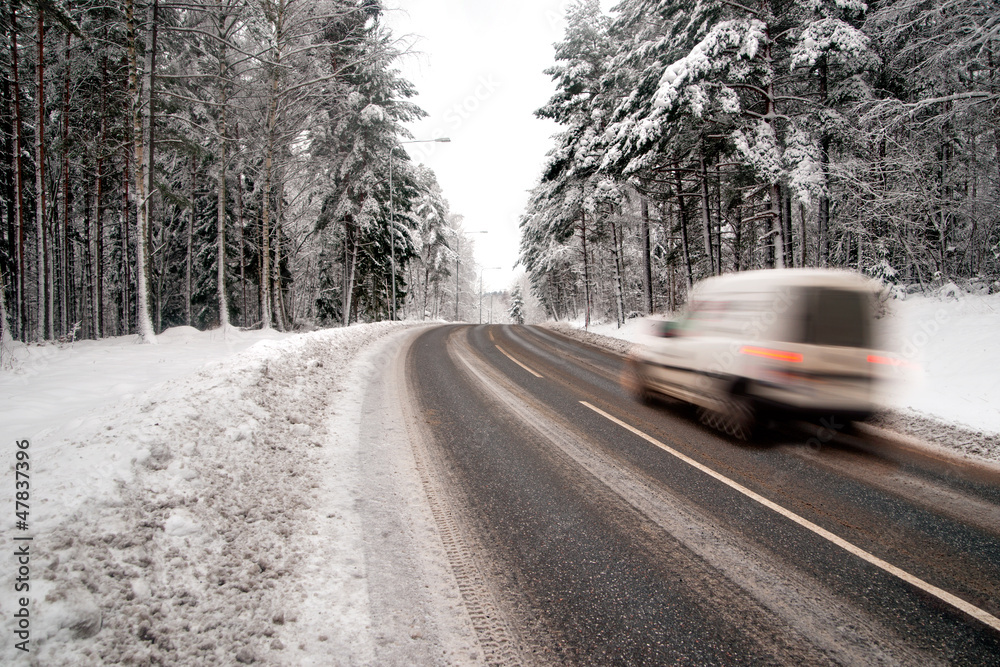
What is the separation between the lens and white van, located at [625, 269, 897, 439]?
455 cm

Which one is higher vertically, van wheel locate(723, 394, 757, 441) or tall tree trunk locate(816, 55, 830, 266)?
tall tree trunk locate(816, 55, 830, 266)

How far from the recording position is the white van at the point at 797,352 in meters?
4.55

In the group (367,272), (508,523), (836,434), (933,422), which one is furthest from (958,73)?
(367,272)

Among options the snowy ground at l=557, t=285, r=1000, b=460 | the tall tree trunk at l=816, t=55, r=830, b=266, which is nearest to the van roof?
the snowy ground at l=557, t=285, r=1000, b=460

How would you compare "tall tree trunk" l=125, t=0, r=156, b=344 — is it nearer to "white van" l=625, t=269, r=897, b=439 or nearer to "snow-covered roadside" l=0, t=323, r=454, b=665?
"snow-covered roadside" l=0, t=323, r=454, b=665

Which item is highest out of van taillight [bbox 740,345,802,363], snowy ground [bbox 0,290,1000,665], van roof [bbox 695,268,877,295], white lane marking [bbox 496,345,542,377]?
van roof [bbox 695,268,877,295]

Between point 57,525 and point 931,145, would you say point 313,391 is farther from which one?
point 931,145

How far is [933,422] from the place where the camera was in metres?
5.55

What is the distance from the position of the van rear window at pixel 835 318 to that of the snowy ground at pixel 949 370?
22.8 inches

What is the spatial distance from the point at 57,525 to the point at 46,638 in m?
0.84

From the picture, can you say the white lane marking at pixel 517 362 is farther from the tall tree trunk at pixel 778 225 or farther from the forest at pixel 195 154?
the forest at pixel 195 154

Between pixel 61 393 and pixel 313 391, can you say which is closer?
pixel 61 393

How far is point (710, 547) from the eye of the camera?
288 centimetres

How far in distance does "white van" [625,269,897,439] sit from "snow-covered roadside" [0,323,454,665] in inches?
181
